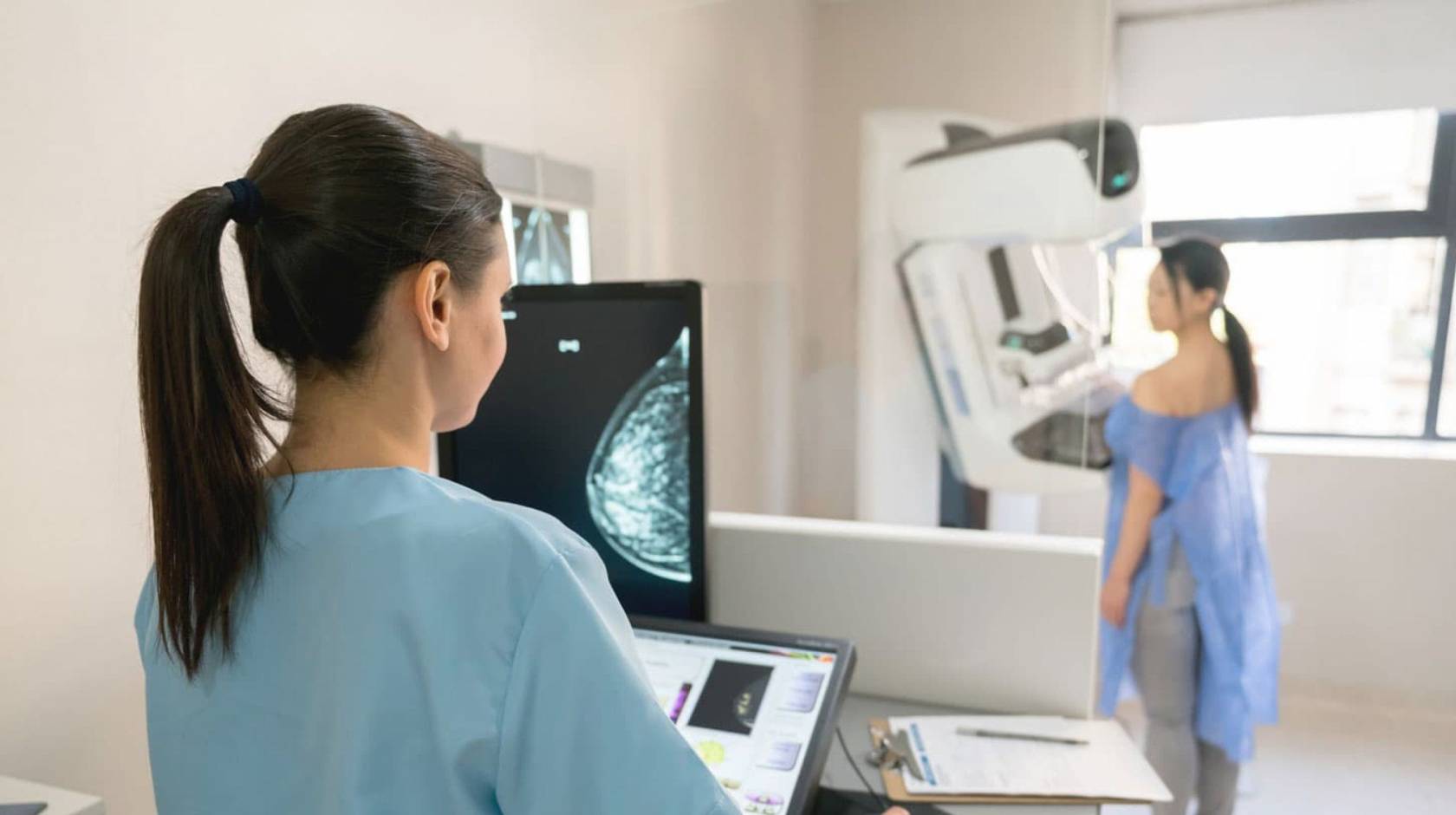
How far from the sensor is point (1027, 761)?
1080mm

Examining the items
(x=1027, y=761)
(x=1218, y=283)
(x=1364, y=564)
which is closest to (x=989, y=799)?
(x=1027, y=761)

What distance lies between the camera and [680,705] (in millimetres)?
1019

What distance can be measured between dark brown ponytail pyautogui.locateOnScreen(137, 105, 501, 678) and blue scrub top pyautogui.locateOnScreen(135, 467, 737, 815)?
3 cm

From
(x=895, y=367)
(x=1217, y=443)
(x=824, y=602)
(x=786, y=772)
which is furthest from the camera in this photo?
(x=1217, y=443)

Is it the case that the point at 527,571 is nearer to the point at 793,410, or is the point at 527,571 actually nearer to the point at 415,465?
the point at 415,465

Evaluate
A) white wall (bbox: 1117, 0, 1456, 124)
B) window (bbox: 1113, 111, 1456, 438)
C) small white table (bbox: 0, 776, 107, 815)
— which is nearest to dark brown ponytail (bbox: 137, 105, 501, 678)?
small white table (bbox: 0, 776, 107, 815)

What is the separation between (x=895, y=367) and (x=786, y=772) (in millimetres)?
852

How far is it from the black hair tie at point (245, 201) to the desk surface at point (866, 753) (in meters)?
0.87

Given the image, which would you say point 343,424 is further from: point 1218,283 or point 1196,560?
point 1218,283

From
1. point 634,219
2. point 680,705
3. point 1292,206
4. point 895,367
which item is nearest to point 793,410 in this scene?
point 895,367

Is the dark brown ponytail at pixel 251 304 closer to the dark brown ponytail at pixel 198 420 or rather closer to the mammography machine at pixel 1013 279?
the dark brown ponytail at pixel 198 420

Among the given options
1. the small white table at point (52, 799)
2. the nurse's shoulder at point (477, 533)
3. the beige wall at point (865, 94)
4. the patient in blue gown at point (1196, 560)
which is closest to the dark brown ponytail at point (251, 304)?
the nurse's shoulder at point (477, 533)

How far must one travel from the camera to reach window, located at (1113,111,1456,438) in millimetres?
2836

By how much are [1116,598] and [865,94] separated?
4.19 feet
